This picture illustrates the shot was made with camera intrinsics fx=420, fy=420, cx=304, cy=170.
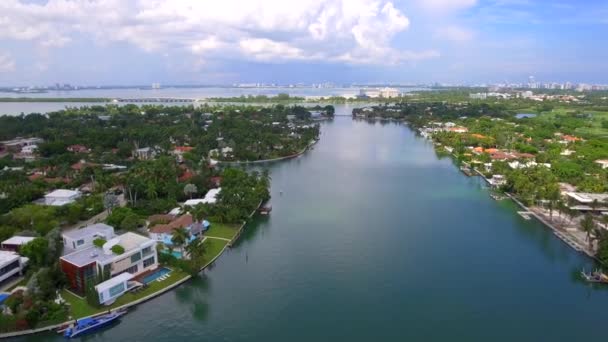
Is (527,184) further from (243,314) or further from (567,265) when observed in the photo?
(243,314)

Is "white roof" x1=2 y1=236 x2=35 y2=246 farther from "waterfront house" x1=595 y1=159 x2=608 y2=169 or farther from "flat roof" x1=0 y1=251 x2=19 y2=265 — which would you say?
"waterfront house" x1=595 y1=159 x2=608 y2=169

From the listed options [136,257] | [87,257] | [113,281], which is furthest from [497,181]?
[87,257]

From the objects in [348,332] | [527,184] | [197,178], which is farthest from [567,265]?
[197,178]

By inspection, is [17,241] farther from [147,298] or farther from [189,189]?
[189,189]

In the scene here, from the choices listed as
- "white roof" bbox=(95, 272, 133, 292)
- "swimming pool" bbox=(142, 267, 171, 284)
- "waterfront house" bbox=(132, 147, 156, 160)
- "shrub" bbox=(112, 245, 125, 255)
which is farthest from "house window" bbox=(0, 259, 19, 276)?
"waterfront house" bbox=(132, 147, 156, 160)

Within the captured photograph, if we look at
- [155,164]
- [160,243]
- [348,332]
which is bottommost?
[348,332]
